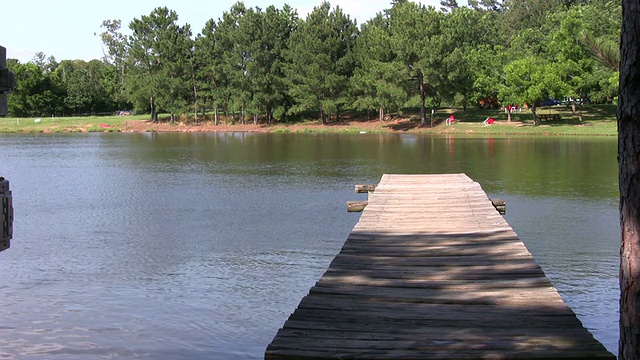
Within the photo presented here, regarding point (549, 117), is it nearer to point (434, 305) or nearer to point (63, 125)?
point (63, 125)

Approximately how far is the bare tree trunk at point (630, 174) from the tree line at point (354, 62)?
44.2 metres

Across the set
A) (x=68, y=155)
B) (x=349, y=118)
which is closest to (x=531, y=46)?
(x=349, y=118)

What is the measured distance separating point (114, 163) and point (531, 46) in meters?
39.4

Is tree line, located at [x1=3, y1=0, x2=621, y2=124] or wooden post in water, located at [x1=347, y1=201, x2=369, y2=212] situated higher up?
tree line, located at [x1=3, y1=0, x2=621, y2=124]

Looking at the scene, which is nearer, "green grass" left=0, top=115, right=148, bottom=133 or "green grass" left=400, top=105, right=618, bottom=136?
"green grass" left=400, top=105, right=618, bottom=136

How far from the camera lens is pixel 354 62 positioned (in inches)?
2461

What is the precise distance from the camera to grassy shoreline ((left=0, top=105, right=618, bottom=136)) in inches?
2024

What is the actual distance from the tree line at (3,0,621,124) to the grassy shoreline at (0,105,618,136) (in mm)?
1324

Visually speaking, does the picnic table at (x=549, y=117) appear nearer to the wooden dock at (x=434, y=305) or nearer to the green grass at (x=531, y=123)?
the green grass at (x=531, y=123)

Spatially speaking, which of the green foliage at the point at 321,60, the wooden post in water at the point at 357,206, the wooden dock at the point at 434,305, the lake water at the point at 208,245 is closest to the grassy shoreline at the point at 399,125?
the green foliage at the point at 321,60

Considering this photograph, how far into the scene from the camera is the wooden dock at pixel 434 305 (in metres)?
4.91

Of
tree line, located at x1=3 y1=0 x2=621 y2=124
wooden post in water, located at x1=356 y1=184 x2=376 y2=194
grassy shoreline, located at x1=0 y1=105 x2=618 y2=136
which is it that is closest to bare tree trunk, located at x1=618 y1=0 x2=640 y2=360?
wooden post in water, located at x1=356 y1=184 x2=376 y2=194

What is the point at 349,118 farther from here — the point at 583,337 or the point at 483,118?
the point at 583,337

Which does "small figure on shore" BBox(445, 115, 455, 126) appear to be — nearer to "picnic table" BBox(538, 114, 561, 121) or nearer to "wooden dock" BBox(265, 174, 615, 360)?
"picnic table" BBox(538, 114, 561, 121)
